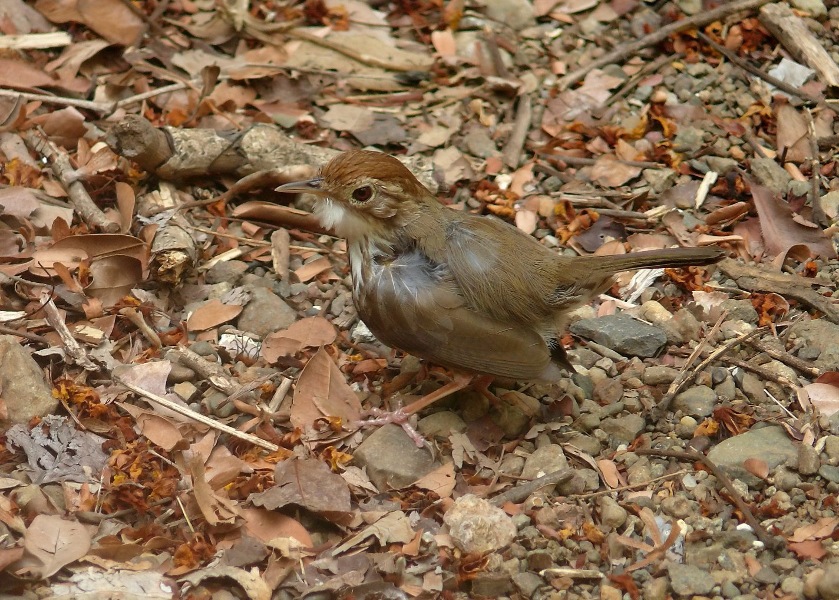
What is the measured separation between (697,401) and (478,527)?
149 cm

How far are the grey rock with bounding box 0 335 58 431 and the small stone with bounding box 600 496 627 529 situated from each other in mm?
2697

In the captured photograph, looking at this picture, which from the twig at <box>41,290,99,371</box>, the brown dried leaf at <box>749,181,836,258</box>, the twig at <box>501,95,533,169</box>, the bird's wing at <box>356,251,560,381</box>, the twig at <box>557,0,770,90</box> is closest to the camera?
the bird's wing at <box>356,251,560,381</box>

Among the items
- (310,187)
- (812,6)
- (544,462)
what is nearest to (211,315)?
(310,187)

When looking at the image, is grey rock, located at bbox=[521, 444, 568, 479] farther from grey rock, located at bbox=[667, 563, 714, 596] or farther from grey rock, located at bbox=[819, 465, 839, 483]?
grey rock, located at bbox=[819, 465, 839, 483]

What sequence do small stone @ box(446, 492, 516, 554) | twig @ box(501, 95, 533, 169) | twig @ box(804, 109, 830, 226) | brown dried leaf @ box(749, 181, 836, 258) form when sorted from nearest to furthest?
small stone @ box(446, 492, 516, 554), brown dried leaf @ box(749, 181, 836, 258), twig @ box(804, 109, 830, 226), twig @ box(501, 95, 533, 169)

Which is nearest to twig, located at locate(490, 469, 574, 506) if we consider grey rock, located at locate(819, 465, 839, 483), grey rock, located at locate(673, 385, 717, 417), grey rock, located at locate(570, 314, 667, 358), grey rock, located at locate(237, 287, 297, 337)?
grey rock, located at locate(673, 385, 717, 417)

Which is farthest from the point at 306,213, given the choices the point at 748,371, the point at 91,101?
the point at 748,371

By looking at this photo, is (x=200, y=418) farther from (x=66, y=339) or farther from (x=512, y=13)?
(x=512, y=13)

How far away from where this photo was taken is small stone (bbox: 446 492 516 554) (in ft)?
14.4

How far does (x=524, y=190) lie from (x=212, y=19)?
2.73m

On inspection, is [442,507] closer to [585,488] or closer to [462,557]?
[462,557]

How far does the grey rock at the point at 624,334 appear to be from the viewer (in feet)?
18.1

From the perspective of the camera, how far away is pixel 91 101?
6.62 metres

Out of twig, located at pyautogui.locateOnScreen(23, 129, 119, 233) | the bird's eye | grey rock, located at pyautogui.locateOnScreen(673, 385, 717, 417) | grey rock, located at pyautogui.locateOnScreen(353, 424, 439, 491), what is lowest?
grey rock, located at pyautogui.locateOnScreen(353, 424, 439, 491)
